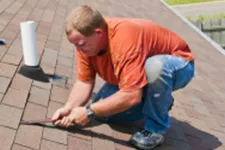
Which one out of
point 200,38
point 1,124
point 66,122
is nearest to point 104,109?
point 66,122

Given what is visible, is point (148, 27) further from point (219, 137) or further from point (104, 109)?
point (219, 137)

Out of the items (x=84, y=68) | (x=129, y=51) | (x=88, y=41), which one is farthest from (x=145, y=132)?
(x=88, y=41)

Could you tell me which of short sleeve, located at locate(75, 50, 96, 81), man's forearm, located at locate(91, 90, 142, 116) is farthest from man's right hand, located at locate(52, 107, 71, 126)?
short sleeve, located at locate(75, 50, 96, 81)

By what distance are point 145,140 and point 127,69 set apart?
2.15ft

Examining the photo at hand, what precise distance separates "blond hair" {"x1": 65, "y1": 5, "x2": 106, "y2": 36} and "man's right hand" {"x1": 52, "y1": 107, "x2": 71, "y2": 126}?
555 millimetres

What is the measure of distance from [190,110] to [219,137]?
1.64ft

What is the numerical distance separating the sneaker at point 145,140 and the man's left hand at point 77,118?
424 millimetres

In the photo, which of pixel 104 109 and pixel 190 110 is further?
pixel 190 110

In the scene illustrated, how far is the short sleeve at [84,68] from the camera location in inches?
122

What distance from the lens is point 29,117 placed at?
283cm

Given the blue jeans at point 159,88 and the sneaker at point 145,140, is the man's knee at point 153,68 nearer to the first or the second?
the blue jeans at point 159,88

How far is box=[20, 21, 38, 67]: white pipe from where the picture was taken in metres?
3.37

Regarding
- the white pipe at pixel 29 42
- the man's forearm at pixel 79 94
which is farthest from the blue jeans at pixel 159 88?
the white pipe at pixel 29 42

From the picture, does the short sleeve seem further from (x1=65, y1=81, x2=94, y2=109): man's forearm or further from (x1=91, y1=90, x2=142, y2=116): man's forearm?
(x1=91, y1=90, x2=142, y2=116): man's forearm
